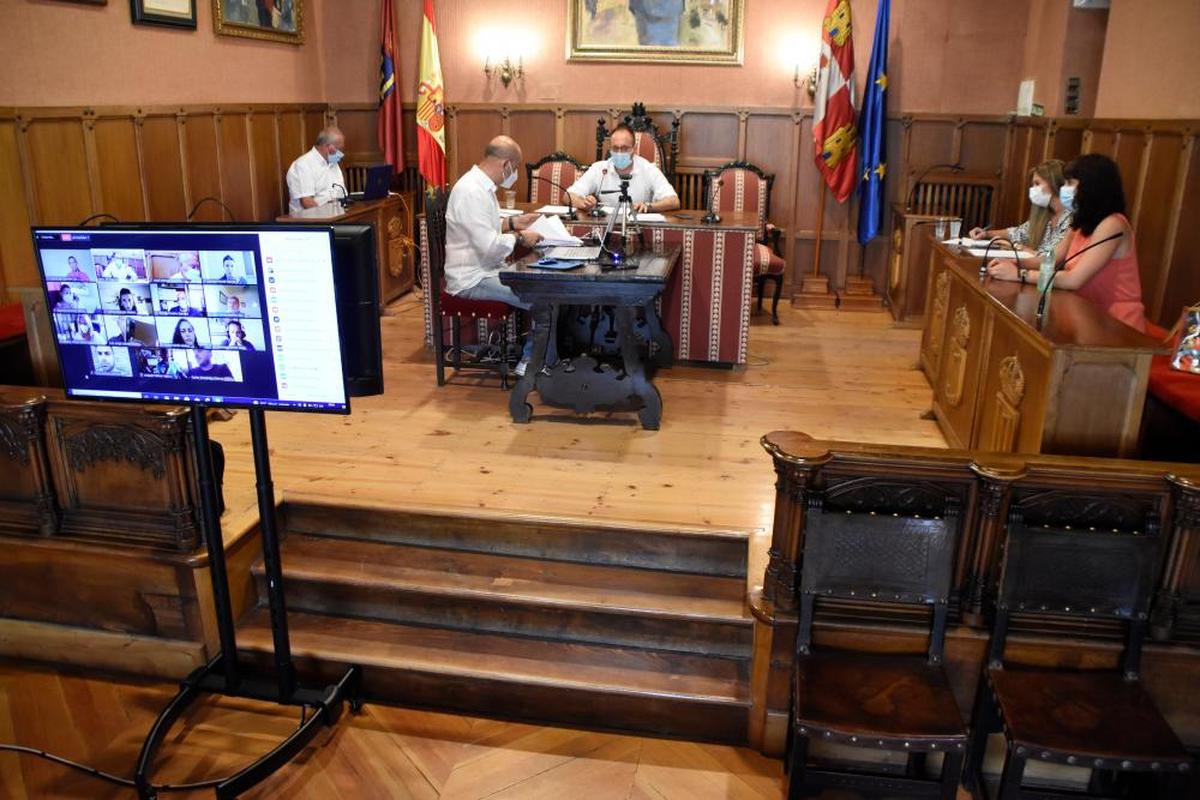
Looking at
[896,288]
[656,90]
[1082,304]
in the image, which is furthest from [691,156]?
[1082,304]

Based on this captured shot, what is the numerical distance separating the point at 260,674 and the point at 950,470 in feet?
8.32

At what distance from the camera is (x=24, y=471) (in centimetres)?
350

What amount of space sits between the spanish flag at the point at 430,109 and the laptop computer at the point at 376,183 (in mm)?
532

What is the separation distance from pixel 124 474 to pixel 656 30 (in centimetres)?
581

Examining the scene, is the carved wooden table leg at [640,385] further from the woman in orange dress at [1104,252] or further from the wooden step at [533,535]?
the woman in orange dress at [1104,252]

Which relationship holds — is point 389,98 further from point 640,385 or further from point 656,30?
point 640,385

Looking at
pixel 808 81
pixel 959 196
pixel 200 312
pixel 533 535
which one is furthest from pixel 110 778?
pixel 808 81

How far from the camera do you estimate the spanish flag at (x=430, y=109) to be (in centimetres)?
780

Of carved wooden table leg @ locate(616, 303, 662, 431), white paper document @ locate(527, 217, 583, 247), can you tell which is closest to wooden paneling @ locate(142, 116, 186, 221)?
white paper document @ locate(527, 217, 583, 247)

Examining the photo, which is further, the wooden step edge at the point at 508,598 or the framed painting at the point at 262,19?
the framed painting at the point at 262,19

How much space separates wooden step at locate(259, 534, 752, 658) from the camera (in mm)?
3395

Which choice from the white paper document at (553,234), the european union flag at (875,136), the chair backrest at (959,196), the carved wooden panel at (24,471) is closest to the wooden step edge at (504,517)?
the carved wooden panel at (24,471)

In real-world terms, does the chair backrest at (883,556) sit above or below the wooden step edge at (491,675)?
above

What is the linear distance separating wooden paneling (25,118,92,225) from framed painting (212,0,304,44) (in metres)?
1.80
